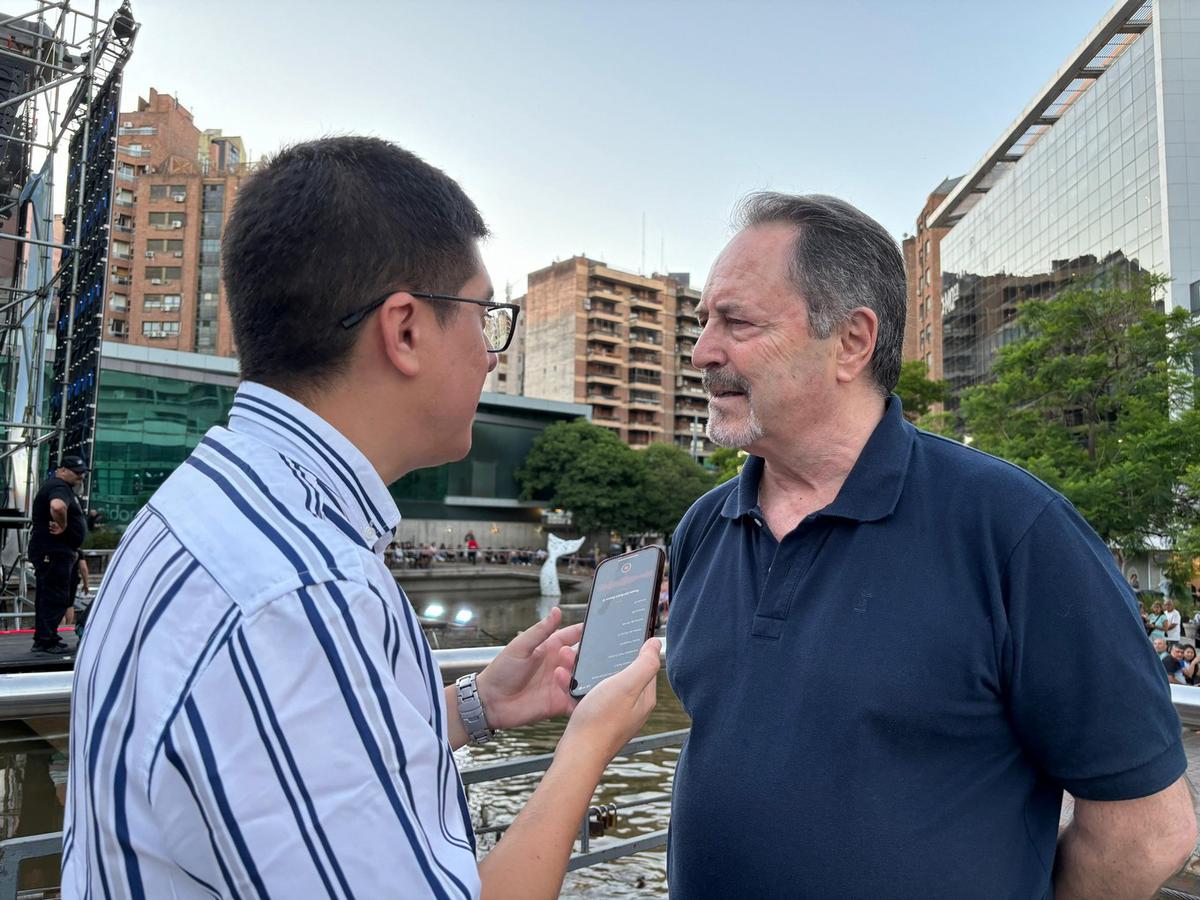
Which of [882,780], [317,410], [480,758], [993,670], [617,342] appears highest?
[617,342]

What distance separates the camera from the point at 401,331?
123 centimetres

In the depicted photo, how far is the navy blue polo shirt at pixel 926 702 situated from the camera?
1.56 metres

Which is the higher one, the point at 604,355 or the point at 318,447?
the point at 604,355

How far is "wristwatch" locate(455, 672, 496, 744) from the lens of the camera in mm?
1703

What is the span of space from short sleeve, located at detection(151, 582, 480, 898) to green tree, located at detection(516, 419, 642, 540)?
52585 millimetres

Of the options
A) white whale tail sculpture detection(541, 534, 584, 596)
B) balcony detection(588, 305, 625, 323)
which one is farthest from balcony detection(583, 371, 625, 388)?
white whale tail sculpture detection(541, 534, 584, 596)

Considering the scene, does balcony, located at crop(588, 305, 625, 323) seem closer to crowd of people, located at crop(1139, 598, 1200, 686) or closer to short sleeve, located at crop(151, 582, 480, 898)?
crowd of people, located at crop(1139, 598, 1200, 686)

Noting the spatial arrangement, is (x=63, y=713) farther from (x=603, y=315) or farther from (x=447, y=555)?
(x=603, y=315)

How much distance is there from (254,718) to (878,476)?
136 cm

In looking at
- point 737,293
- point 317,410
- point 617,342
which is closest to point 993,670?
point 737,293

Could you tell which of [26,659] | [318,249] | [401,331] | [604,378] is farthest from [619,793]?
[604,378]

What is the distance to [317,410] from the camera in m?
1.19

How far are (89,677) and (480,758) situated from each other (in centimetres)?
716

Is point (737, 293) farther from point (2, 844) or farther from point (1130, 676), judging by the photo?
point (2, 844)
